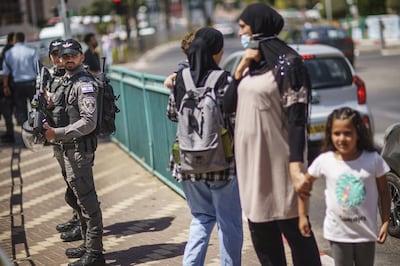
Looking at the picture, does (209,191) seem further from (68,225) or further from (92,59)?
(92,59)

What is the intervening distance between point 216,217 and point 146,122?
571 cm

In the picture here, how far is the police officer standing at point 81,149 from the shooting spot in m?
6.59

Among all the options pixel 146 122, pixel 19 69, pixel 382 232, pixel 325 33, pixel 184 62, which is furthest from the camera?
pixel 325 33

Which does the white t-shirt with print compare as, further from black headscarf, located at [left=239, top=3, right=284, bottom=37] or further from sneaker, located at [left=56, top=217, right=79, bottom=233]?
sneaker, located at [left=56, top=217, right=79, bottom=233]

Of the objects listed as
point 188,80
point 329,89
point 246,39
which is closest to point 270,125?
point 246,39

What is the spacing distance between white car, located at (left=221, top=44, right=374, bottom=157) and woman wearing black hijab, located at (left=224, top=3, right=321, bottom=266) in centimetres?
666

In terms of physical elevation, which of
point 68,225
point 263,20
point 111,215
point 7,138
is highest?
point 263,20

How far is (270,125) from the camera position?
4.85m

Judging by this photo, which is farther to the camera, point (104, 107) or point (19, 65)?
point (19, 65)

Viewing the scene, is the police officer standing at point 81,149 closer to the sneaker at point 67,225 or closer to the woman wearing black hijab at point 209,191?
the woman wearing black hijab at point 209,191

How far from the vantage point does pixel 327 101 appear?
38.9ft

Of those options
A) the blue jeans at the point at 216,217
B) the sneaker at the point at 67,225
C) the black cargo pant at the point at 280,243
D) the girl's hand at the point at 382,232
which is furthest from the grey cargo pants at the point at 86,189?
the girl's hand at the point at 382,232

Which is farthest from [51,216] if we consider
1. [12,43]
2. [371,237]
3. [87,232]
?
[12,43]

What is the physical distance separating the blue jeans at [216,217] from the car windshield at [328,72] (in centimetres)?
667
